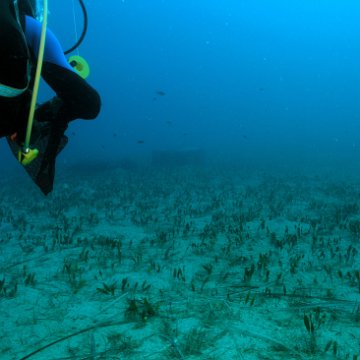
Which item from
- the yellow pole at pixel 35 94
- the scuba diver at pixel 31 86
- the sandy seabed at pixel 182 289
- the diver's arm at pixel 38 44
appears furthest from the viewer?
the sandy seabed at pixel 182 289

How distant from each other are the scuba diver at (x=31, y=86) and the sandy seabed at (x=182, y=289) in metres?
1.63

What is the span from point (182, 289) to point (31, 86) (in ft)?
10.5

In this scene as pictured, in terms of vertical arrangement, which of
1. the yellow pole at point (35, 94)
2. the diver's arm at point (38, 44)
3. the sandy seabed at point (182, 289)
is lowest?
the sandy seabed at point (182, 289)

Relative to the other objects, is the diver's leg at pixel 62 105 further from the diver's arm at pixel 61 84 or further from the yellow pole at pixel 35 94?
the yellow pole at pixel 35 94

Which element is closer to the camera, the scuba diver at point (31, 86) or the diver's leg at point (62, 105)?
the scuba diver at point (31, 86)

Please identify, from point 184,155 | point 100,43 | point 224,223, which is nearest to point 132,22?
point 100,43

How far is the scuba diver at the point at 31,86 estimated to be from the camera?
7.02 ft

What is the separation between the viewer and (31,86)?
259cm

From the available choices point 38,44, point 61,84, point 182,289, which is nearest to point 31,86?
point 61,84

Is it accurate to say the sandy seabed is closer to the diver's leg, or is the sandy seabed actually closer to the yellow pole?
the diver's leg

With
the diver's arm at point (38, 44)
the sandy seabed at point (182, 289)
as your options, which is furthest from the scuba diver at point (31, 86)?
the sandy seabed at point (182, 289)

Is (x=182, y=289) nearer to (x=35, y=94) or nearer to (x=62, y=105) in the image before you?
(x=62, y=105)

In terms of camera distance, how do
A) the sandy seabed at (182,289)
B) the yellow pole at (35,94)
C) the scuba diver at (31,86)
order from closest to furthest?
the scuba diver at (31,86) → the yellow pole at (35,94) → the sandy seabed at (182,289)

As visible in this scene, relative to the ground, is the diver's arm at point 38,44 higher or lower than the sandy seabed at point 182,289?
higher
